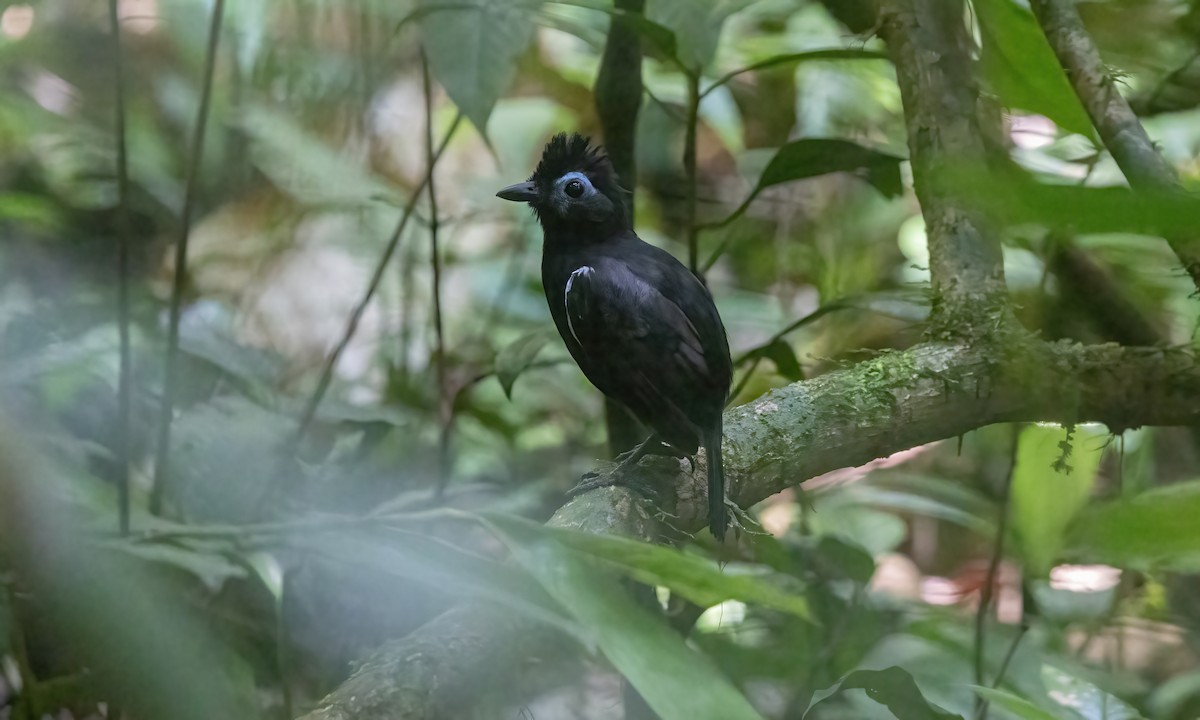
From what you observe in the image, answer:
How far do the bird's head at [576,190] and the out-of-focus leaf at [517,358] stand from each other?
0.68 feet

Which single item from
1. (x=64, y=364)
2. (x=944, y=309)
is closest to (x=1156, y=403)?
(x=944, y=309)

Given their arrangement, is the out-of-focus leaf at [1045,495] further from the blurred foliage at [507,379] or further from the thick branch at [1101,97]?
the thick branch at [1101,97]

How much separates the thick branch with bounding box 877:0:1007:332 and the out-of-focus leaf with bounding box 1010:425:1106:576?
316mm

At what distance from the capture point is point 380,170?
133 inches

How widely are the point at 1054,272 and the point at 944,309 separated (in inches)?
23.1

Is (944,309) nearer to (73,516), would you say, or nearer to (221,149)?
(73,516)

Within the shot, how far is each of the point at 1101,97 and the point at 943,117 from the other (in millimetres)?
342

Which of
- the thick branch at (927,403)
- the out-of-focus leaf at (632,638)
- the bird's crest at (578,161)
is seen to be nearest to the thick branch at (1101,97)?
the thick branch at (927,403)

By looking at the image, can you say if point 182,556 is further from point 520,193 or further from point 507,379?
point 520,193

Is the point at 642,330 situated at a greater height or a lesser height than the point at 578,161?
lesser

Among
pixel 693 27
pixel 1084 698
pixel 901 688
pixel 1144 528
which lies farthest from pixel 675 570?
pixel 1084 698

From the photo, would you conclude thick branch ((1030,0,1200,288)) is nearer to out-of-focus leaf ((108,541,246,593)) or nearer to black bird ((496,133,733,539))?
black bird ((496,133,733,539))

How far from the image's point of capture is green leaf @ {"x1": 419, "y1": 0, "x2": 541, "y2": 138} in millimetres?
1327

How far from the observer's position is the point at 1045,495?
165cm
